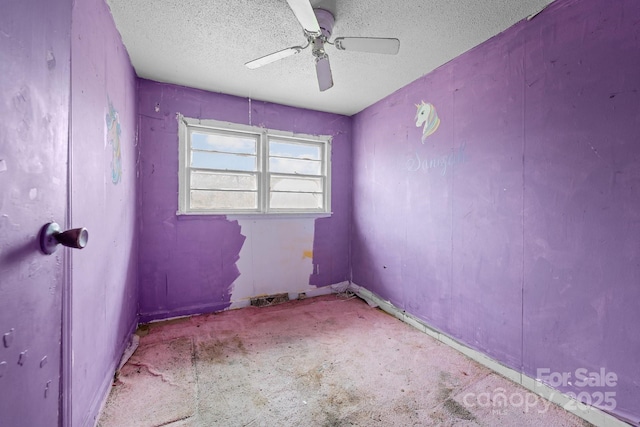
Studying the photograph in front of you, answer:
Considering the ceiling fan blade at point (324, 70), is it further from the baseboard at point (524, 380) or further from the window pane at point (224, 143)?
the baseboard at point (524, 380)

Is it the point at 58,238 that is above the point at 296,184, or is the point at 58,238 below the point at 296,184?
below

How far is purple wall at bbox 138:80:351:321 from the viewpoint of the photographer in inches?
112

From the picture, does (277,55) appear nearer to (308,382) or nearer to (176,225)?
(176,225)

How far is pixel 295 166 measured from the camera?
361 cm

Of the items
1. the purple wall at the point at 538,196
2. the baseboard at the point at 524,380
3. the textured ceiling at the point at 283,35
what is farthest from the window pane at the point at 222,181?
the baseboard at the point at 524,380

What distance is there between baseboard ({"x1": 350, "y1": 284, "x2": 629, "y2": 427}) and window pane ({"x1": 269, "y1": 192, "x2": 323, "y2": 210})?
1.58 meters

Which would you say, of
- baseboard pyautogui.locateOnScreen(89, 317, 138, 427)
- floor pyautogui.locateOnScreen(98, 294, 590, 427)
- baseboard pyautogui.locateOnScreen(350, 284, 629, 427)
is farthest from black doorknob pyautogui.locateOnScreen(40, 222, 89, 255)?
baseboard pyautogui.locateOnScreen(350, 284, 629, 427)

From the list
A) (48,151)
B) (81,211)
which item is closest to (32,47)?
(48,151)

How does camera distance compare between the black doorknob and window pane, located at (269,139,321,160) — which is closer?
the black doorknob

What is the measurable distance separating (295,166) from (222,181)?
0.92 meters

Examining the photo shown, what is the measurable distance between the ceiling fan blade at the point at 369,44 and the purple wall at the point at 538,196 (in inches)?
34.1

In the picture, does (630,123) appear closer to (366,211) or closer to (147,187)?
(366,211)

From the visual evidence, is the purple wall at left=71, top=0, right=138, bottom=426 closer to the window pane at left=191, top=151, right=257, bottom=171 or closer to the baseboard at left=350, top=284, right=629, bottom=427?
the window pane at left=191, top=151, right=257, bottom=171

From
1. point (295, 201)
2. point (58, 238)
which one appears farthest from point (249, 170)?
point (58, 238)
